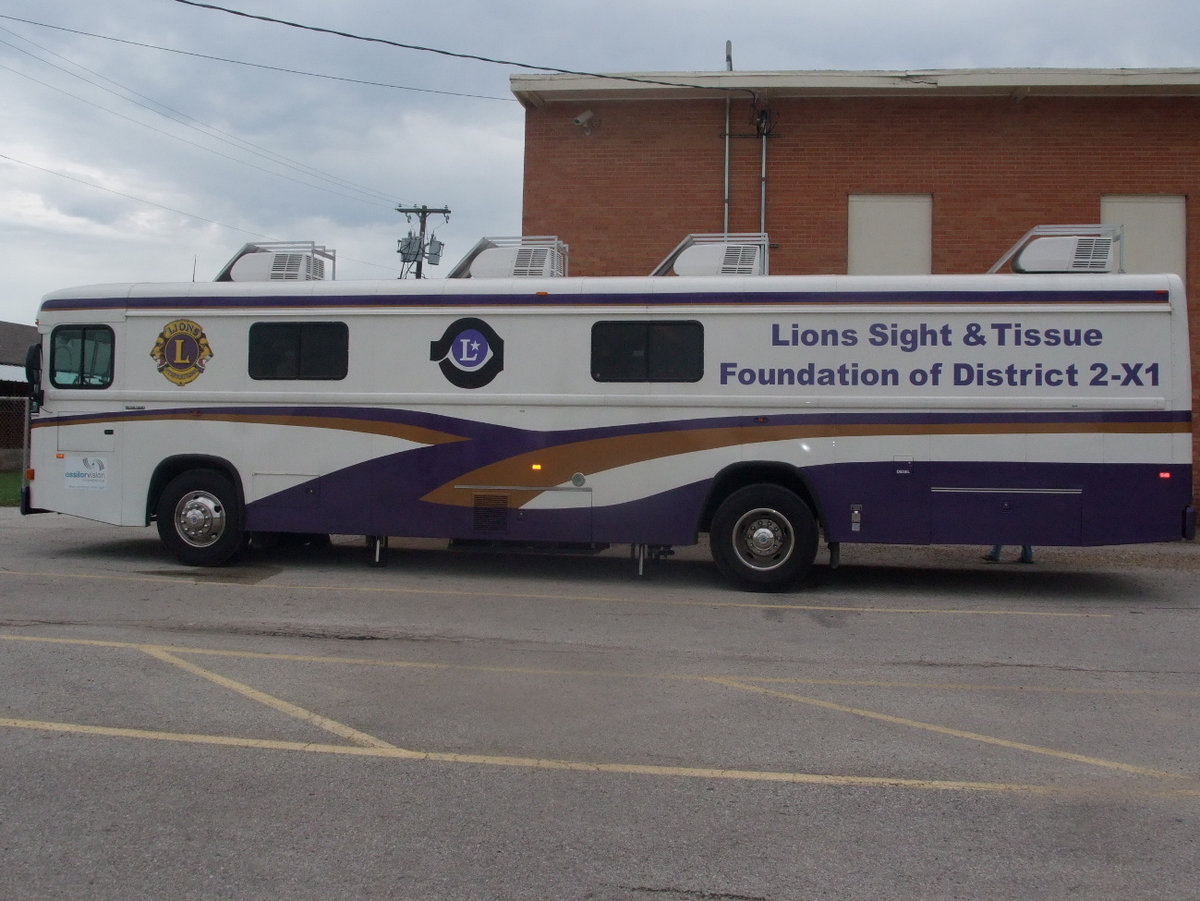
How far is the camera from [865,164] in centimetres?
1625

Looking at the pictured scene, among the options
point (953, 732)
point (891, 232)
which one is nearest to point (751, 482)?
point (953, 732)

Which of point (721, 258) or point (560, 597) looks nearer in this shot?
point (560, 597)

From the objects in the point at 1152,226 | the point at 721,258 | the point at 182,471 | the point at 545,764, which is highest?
the point at 1152,226

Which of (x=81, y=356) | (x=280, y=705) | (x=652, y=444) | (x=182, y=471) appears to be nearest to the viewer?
(x=280, y=705)

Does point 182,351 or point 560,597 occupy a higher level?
point 182,351

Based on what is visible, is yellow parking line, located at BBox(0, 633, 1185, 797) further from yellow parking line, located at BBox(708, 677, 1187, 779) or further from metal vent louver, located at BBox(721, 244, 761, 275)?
metal vent louver, located at BBox(721, 244, 761, 275)

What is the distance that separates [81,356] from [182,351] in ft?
4.15

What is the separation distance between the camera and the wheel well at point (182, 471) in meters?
11.0

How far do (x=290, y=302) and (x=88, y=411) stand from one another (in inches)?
105

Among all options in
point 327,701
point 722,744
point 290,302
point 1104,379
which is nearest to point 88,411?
point 290,302

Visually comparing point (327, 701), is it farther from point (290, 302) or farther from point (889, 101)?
point (889, 101)

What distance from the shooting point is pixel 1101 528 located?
9.59m

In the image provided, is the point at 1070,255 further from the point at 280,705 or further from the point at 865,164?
the point at 280,705

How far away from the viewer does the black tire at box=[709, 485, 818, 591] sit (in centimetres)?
989
